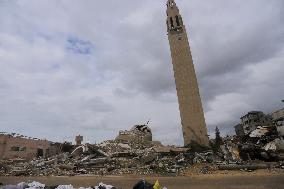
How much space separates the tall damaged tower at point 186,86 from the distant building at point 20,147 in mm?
19608

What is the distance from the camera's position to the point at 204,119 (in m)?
36.5

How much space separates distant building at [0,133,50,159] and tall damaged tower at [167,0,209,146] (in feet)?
64.3

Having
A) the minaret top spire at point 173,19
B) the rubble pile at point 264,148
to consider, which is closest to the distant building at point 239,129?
the minaret top spire at point 173,19

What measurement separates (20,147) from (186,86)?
82.7ft

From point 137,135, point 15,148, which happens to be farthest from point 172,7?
point 15,148

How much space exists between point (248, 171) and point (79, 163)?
12.4 m

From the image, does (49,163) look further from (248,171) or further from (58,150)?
(248,171)

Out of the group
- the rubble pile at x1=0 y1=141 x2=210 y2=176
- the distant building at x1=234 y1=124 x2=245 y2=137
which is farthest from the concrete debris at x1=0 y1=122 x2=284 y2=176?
the distant building at x1=234 y1=124 x2=245 y2=137

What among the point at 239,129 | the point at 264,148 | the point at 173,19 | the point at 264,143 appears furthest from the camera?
the point at 239,129

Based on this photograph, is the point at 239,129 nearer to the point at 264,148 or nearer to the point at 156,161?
the point at 264,148

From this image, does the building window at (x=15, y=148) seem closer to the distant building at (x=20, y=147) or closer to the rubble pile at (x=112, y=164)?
the distant building at (x=20, y=147)

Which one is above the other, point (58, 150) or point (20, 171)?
point (58, 150)

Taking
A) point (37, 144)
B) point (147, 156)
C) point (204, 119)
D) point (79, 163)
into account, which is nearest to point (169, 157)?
point (147, 156)

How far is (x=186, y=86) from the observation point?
38.1m
